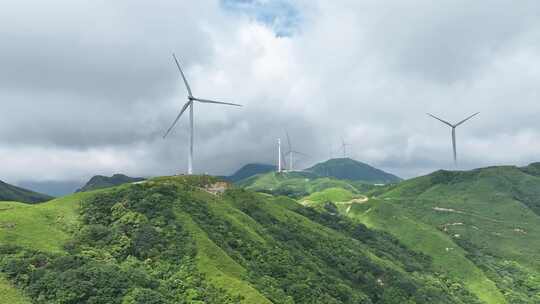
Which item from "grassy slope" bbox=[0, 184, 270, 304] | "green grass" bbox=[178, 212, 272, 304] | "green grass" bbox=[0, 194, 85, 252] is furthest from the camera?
"green grass" bbox=[0, 194, 85, 252]

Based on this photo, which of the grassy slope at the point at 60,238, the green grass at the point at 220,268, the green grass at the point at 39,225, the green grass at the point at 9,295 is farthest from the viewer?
the green grass at the point at 39,225

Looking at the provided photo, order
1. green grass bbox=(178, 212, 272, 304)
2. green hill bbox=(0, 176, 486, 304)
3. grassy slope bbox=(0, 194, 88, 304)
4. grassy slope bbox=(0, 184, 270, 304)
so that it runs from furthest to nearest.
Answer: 1. grassy slope bbox=(0, 184, 270, 304)
2. grassy slope bbox=(0, 194, 88, 304)
3. green grass bbox=(178, 212, 272, 304)
4. green hill bbox=(0, 176, 486, 304)

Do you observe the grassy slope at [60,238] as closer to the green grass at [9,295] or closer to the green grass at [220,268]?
the green grass at [220,268]

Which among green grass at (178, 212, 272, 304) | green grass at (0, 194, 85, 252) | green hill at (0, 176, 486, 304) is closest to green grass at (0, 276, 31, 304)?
green hill at (0, 176, 486, 304)

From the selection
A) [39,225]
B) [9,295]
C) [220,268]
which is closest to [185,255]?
[220,268]

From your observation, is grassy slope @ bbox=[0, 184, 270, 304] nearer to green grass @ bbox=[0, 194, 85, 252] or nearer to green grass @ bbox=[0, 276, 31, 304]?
green grass @ bbox=[0, 194, 85, 252]

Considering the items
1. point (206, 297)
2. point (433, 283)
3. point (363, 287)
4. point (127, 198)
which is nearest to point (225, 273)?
point (206, 297)

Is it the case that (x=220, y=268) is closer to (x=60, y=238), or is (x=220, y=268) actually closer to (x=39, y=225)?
(x=60, y=238)

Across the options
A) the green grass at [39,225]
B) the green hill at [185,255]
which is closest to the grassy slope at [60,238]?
the green grass at [39,225]

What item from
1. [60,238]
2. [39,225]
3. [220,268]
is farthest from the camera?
[39,225]
